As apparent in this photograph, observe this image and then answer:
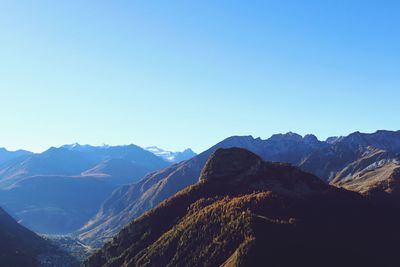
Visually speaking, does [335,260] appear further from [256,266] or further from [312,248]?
[256,266]

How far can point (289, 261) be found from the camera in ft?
595

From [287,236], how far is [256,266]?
24664 millimetres

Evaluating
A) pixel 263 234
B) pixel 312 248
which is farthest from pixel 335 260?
pixel 263 234

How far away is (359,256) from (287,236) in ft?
90.5

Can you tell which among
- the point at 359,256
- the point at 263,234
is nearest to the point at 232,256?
the point at 263,234

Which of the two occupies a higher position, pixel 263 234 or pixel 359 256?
pixel 263 234

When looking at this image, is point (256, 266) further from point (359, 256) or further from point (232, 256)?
point (359, 256)

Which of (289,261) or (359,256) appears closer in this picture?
(289,261)

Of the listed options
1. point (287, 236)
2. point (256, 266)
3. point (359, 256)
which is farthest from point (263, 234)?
point (359, 256)

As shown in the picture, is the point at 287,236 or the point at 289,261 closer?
the point at 289,261

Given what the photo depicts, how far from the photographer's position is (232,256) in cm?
19425

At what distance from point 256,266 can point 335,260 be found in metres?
30.7

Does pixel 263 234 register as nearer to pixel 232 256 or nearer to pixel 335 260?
pixel 232 256

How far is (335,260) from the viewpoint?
189 m
